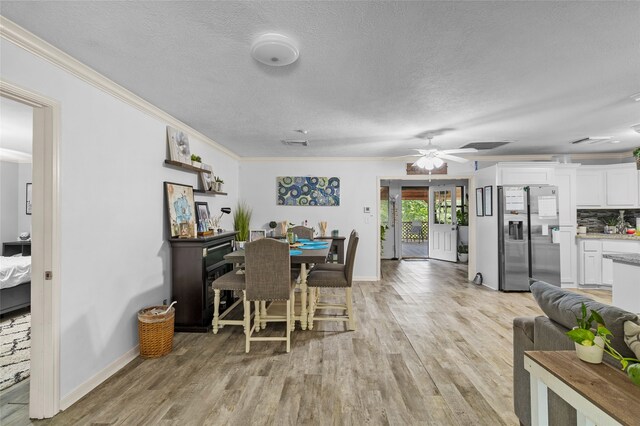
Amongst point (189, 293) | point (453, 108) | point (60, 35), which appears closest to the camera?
point (60, 35)

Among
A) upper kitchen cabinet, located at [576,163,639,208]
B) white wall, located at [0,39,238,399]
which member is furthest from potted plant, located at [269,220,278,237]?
upper kitchen cabinet, located at [576,163,639,208]

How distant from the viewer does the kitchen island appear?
2719 mm

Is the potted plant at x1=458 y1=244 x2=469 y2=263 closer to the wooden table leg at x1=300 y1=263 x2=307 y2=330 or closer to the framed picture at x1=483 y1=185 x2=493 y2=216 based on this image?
the framed picture at x1=483 y1=185 x2=493 y2=216

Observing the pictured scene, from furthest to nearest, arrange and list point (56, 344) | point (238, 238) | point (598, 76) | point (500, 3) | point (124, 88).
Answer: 1. point (238, 238)
2. point (124, 88)
3. point (598, 76)
4. point (56, 344)
5. point (500, 3)

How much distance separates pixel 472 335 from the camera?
10.3 ft

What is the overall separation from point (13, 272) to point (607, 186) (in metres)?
9.04

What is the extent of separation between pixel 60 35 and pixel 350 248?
283 cm

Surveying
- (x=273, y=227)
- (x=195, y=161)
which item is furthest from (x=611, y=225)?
(x=195, y=161)

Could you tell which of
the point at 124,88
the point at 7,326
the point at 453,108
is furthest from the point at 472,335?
the point at 7,326

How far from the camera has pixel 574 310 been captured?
4.74 feet

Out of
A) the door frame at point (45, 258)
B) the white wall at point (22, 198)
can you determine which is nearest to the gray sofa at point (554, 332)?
the door frame at point (45, 258)

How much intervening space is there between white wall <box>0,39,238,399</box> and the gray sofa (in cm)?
291

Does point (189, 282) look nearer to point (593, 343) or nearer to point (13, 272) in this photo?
point (13, 272)

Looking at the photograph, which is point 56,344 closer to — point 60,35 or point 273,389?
point 273,389
